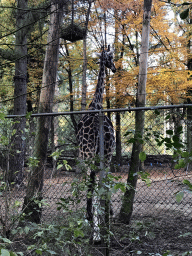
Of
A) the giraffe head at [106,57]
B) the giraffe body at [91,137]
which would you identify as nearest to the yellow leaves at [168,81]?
the giraffe head at [106,57]

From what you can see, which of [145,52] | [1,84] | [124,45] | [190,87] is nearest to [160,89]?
[190,87]

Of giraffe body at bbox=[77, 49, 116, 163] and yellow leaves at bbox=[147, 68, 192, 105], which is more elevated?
yellow leaves at bbox=[147, 68, 192, 105]

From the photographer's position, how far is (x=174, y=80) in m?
9.30

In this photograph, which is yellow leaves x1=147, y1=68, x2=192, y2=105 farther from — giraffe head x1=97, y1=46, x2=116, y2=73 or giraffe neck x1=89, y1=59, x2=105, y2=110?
giraffe neck x1=89, y1=59, x2=105, y2=110

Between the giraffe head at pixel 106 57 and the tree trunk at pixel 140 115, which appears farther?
the giraffe head at pixel 106 57

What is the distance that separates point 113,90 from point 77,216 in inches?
333

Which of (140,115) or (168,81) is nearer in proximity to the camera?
(140,115)

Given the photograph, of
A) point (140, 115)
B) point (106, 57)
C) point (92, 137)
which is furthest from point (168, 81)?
point (92, 137)

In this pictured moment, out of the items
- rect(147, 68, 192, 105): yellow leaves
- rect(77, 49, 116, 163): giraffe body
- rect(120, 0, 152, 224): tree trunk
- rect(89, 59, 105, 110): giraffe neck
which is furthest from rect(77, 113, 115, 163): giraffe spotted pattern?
rect(147, 68, 192, 105): yellow leaves

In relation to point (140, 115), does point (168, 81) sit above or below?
above

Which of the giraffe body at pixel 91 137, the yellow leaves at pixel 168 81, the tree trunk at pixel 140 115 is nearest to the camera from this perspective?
the giraffe body at pixel 91 137

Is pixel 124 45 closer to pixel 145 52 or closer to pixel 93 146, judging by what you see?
pixel 145 52

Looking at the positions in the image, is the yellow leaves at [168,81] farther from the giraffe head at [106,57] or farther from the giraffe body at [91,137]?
the giraffe body at [91,137]

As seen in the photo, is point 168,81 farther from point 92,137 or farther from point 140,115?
point 92,137
